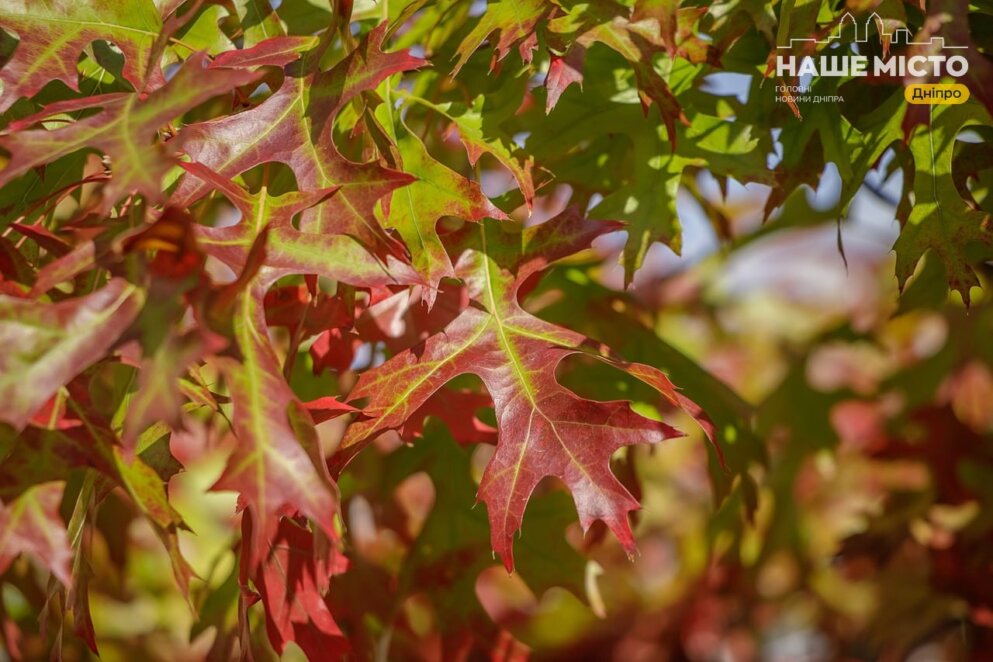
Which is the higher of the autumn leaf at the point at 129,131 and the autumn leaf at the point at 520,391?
the autumn leaf at the point at 129,131

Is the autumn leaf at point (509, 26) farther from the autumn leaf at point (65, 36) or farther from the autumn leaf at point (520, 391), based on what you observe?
the autumn leaf at point (65, 36)

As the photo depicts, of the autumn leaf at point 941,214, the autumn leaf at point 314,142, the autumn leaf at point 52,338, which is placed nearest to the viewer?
the autumn leaf at point 52,338

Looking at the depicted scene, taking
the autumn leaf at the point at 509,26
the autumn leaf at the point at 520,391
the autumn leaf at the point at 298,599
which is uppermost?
the autumn leaf at the point at 509,26

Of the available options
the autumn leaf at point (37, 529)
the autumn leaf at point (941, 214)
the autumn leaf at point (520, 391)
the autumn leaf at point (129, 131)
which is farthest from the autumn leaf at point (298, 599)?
the autumn leaf at point (941, 214)

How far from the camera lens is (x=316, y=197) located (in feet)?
2.65

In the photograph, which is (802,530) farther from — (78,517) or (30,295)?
(30,295)

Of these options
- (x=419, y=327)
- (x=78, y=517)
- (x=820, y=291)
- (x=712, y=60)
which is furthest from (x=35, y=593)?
(x=820, y=291)

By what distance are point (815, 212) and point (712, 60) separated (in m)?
1.07

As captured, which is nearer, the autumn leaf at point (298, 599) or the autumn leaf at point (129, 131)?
the autumn leaf at point (129, 131)

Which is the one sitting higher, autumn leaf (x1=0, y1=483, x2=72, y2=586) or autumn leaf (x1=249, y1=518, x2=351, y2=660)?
autumn leaf (x1=0, y1=483, x2=72, y2=586)

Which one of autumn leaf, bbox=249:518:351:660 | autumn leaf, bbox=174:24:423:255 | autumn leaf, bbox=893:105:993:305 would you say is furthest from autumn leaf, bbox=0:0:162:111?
autumn leaf, bbox=893:105:993:305

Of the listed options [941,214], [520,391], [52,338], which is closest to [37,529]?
[52,338]

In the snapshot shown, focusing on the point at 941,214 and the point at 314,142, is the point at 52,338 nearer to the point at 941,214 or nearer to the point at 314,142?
the point at 314,142

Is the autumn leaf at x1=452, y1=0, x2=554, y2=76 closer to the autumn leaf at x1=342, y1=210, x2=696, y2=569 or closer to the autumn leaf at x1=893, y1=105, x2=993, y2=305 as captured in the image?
the autumn leaf at x1=342, y1=210, x2=696, y2=569
